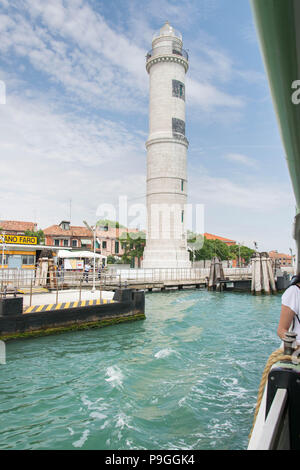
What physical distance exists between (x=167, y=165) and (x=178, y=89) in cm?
1021

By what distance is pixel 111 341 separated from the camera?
11617mm

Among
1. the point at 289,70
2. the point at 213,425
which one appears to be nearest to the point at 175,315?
the point at 213,425

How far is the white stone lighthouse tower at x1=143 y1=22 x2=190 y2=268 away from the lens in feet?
132

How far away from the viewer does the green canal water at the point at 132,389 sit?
17.7ft

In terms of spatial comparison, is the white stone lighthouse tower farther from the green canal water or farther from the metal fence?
the green canal water

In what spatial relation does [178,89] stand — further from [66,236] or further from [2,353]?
[2,353]

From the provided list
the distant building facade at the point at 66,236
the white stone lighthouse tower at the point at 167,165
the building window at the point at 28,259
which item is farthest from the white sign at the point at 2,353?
the distant building facade at the point at 66,236

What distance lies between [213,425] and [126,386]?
2.38 m

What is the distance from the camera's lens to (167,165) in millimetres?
40344

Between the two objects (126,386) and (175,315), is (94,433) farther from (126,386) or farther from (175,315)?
(175,315)

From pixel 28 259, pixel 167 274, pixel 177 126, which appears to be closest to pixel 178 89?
pixel 177 126

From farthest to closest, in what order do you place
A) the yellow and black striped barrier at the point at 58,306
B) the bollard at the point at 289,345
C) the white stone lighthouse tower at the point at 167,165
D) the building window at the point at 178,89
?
the building window at the point at 178,89
the white stone lighthouse tower at the point at 167,165
the yellow and black striped barrier at the point at 58,306
the bollard at the point at 289,345

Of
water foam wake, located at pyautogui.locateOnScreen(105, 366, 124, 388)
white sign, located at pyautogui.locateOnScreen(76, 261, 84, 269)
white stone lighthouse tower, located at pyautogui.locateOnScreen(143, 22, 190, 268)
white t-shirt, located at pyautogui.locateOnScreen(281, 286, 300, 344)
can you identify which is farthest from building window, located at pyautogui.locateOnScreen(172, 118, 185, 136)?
white t-shirt, located at pyautogui.locateOnScreen(281, 286, 300, 344)

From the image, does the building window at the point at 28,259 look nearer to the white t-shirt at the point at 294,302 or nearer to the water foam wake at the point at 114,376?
the water foam wake at the point at 114,376
